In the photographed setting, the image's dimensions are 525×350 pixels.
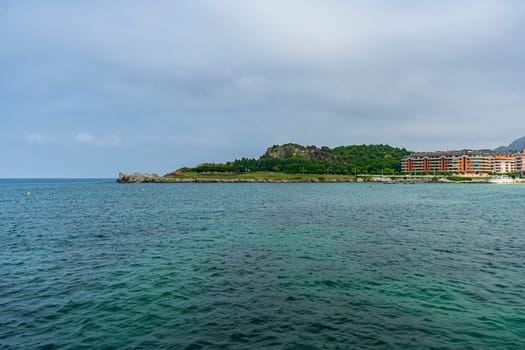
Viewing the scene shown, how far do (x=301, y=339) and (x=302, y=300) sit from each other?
16.3ft

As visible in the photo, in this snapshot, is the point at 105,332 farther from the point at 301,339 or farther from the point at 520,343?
the point at 520,343

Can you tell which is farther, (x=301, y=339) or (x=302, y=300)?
(x=302, y=300)

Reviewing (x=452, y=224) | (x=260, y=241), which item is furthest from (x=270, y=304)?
(x=452, y=224)

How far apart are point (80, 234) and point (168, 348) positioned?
122 ft

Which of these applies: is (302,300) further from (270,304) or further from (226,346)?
(226,346)

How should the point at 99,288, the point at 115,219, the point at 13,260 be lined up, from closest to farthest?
1. the point at 99,288
2. the point at 13,260
3. the point at 115,219

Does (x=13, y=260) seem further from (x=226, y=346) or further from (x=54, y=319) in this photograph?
(x=226, y=346)

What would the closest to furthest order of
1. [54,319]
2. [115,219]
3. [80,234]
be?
[54,319], [80,234], [115,219]

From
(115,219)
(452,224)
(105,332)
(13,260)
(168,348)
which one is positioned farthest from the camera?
(115,219)

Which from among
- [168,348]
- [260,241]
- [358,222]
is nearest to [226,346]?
[168,348]

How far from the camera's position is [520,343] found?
15.4 m

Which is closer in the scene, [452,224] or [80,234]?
[80,234]

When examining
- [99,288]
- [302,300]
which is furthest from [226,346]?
[99,288]

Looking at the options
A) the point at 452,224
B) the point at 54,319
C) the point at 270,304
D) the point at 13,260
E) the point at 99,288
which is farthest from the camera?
the point at 452,224
